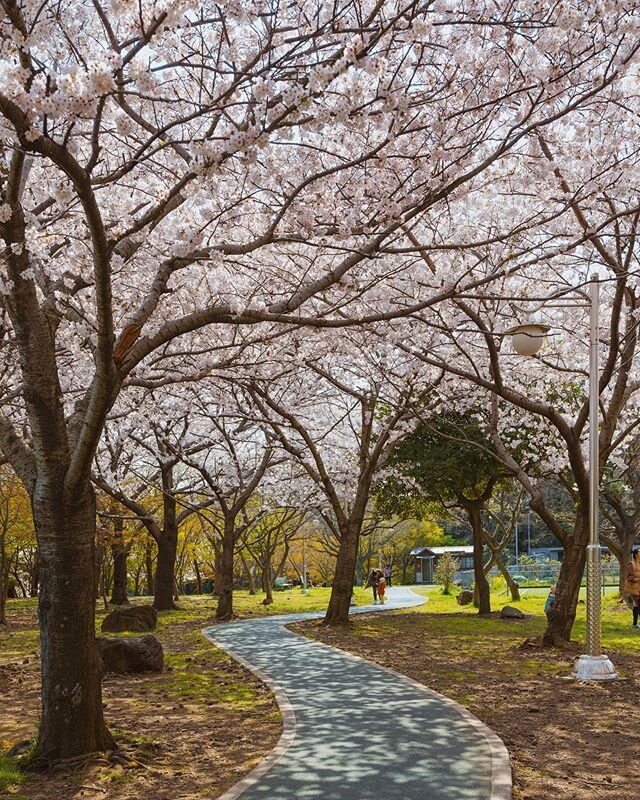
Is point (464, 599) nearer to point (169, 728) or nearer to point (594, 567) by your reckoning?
point (594, 567)

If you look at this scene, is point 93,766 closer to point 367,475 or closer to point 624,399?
point 624,399

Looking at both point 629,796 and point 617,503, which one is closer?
point 629,796

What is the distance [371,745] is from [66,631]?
254 cm

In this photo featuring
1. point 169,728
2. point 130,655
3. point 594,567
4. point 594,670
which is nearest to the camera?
point 169,728

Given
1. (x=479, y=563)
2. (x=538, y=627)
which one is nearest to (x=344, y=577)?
(x=538, y=627)

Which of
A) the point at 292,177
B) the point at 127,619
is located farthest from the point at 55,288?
the point at 127,619

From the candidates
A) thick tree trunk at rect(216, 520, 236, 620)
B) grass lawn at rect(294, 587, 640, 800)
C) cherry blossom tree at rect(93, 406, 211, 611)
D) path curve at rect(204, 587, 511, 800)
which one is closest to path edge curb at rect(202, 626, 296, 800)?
path curve at rect(204, 587, 511, 800)

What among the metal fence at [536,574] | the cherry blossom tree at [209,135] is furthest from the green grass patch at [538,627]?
the metal fence at [536,574]

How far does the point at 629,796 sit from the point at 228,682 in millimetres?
6070

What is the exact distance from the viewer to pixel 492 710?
820 centimetres

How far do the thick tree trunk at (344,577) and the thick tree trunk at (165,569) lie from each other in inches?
296

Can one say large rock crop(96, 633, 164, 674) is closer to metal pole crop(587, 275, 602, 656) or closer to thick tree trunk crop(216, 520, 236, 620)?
metal pole crop(587, 275, 602, 656)

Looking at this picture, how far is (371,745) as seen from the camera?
667 centimetres

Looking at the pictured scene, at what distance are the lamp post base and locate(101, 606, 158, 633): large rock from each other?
9363mm
